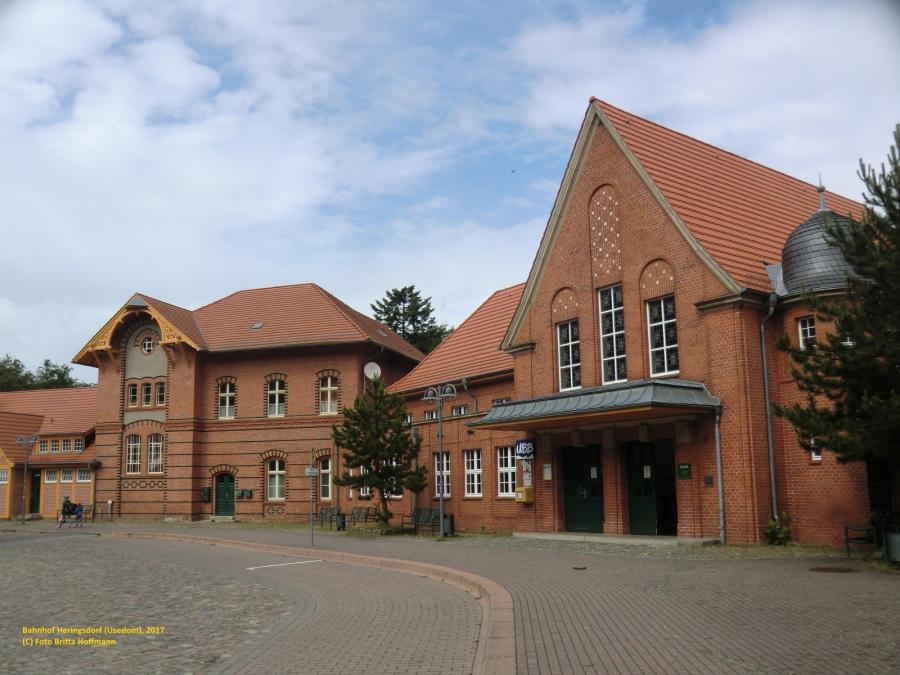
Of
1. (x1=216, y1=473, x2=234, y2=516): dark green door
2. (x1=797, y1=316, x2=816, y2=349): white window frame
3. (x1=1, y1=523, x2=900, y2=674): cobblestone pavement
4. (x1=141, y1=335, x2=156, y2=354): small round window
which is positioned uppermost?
(x1=141, y1=335, x2=156, y2=354): small round window

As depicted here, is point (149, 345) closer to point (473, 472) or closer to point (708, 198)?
point (473, 472)

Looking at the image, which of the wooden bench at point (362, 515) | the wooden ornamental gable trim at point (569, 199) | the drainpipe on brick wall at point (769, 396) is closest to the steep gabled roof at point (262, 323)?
the wooden bench at point (362, 515)

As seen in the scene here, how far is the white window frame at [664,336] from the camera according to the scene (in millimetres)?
22594

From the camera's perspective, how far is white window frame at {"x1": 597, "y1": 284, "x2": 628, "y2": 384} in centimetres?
2412

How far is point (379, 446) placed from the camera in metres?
28.2

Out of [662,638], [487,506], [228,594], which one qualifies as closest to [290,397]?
[487,506]

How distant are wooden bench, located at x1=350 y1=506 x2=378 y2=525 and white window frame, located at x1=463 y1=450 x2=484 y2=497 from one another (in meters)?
4.85

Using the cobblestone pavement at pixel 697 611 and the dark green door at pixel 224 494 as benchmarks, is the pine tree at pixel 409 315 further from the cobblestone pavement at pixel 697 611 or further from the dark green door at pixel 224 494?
the cobblestone pavement at pixel 697 611

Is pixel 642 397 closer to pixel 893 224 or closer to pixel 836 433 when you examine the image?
pixel 836 433

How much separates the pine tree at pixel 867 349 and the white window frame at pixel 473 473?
1597 centimetres

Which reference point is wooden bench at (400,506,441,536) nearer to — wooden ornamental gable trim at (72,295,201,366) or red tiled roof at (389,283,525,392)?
red tiled roof at (389,283,525,392)

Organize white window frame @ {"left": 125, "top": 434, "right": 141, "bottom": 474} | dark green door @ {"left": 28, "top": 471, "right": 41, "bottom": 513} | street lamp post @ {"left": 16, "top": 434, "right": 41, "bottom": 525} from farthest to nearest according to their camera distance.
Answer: dark green door @ {"left": 28, "top": 471, "right": 41, "bottom": 513} < street lamp post @ {"left": 16, "top": 434, "right": 41, "bottom": 525} < white window frame @ {"left": 125, "top": 434, "right": 141, "bottom": 474}

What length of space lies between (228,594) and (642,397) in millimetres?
10555

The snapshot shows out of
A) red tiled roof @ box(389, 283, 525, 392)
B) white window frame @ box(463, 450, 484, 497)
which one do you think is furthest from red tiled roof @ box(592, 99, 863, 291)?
white window frame @ box(463, 450, 484, 497)
